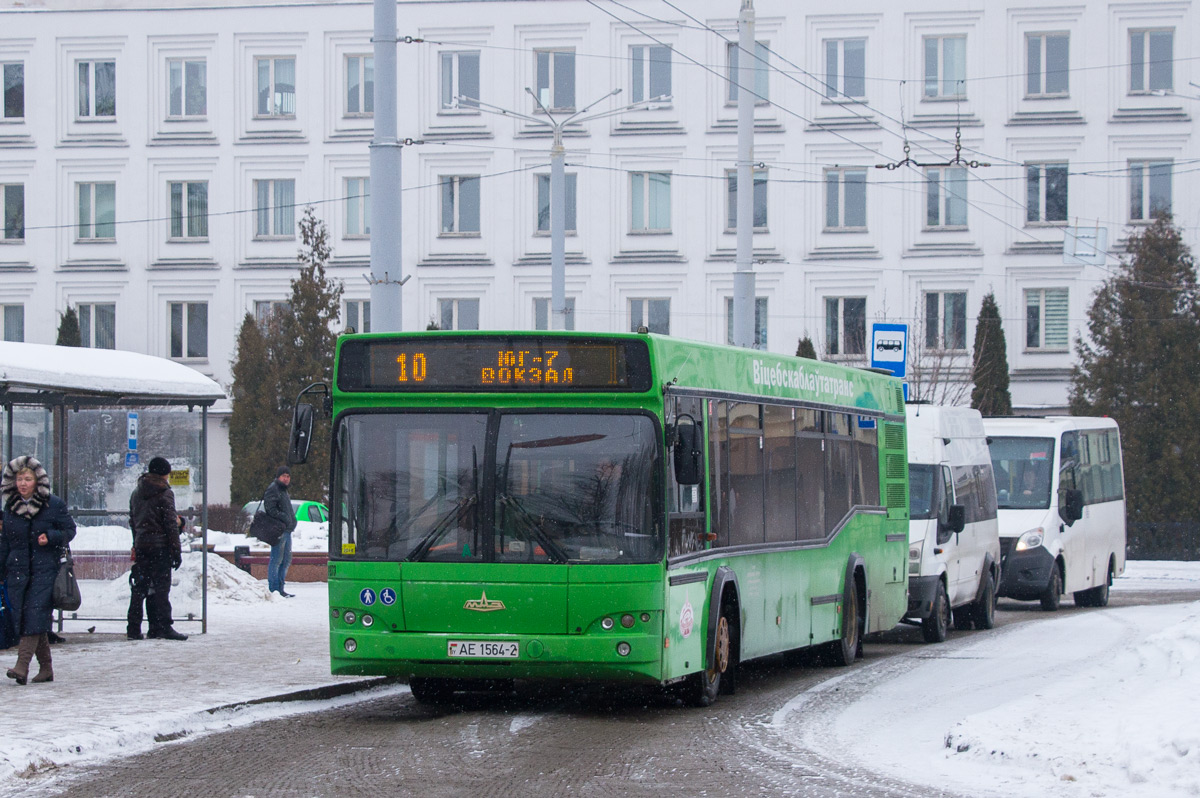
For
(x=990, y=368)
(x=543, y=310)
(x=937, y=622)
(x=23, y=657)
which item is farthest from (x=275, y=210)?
(x=23, y=657)

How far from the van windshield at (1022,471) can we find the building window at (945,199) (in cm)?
2236

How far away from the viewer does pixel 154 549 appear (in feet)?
55.0

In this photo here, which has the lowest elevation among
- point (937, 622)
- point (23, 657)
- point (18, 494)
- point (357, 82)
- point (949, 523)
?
point (937, 622)

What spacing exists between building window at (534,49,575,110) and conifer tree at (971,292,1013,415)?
1283 centimetres

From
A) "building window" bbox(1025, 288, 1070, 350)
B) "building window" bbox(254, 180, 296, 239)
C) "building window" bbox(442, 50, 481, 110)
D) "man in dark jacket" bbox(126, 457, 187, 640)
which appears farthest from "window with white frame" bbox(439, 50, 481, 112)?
"man in dark jacket" bbox(126, 457, 187, 640)

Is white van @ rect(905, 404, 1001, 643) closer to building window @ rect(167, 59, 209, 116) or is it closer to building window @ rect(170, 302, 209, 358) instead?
building window @ rect(170, 302, 209, 358)

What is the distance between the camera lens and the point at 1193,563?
40188 mm

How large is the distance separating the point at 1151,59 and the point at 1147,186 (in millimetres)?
3461

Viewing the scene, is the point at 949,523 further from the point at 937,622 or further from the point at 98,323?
the point at 98,323

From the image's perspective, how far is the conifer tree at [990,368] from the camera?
45.4m

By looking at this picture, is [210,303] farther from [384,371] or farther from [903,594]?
[384,371]

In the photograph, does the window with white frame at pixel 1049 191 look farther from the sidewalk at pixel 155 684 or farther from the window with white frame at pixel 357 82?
the sidewalk at pixel 155 684

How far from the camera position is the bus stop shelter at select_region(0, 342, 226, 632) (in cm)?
1703

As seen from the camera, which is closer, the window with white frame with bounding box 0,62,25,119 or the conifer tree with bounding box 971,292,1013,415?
the conifer tree with bounding box 971,292,1013,415
